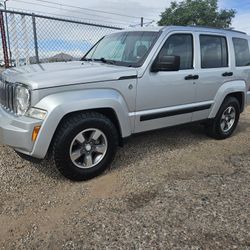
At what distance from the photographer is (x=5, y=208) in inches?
112

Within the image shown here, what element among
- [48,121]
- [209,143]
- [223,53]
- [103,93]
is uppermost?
[223,53]

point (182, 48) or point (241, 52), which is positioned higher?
point (182, 48)

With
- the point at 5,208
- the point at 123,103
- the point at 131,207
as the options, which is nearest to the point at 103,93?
the point at 123,103

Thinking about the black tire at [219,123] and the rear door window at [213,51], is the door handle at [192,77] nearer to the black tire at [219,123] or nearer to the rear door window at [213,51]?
the rear door window at [213,51]

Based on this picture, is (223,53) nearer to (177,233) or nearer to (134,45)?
(134,45)

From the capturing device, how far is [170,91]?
403 cm

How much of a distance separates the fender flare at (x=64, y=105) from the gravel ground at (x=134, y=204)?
0.56 m

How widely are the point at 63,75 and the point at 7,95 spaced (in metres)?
0.76

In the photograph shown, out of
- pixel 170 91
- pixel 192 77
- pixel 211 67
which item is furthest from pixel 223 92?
pixel 170 91

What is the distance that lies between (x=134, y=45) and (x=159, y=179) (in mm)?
1921

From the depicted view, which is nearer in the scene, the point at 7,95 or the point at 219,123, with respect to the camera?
the point at 7,95

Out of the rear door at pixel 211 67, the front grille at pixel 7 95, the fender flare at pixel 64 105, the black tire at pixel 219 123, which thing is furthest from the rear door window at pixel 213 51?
the front grille at pixel 7 95

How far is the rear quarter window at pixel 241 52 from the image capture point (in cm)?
506

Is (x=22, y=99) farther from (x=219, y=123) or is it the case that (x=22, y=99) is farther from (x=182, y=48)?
(x=219, y=123)
